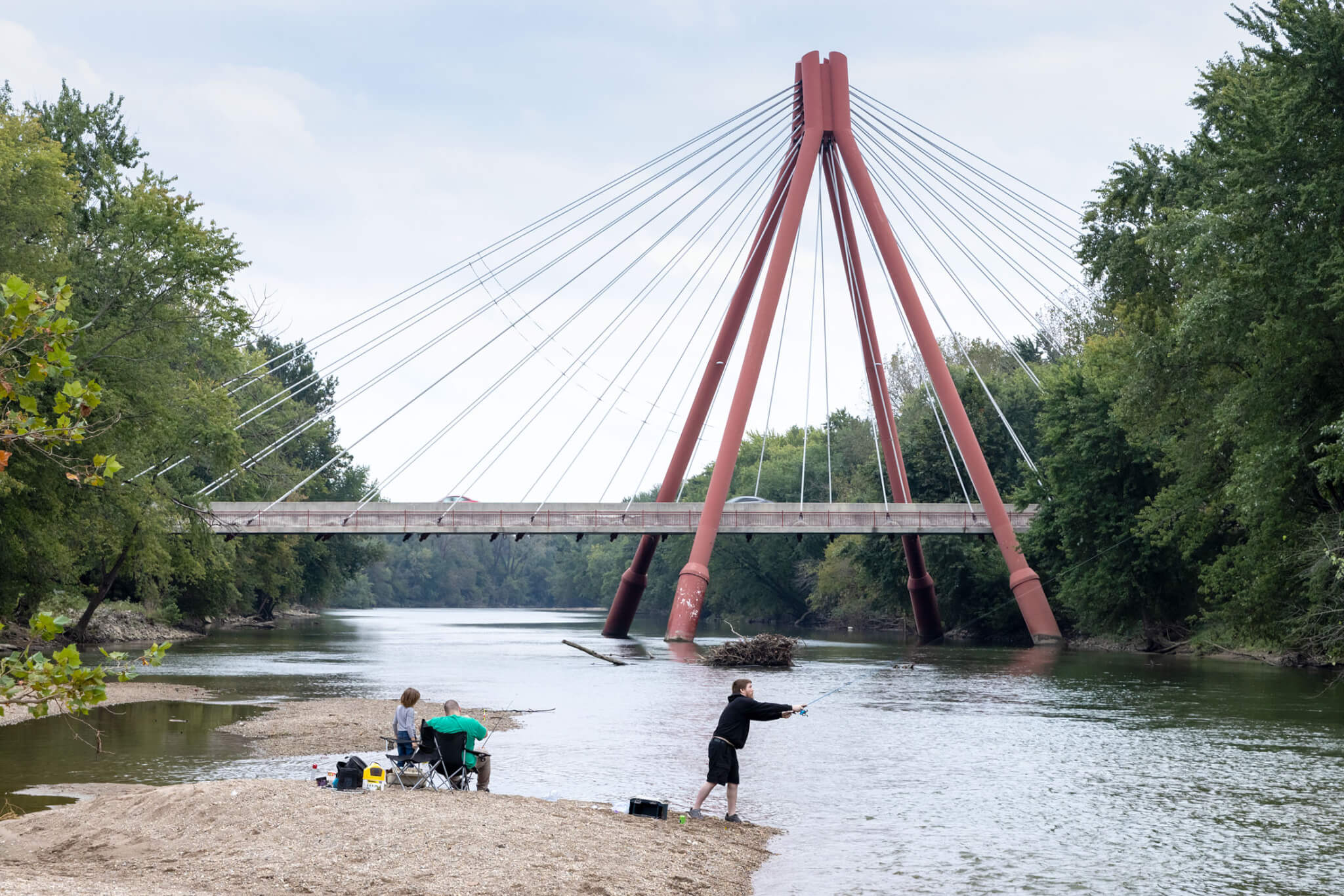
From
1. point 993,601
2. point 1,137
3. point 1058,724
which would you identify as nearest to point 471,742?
point 1058,724

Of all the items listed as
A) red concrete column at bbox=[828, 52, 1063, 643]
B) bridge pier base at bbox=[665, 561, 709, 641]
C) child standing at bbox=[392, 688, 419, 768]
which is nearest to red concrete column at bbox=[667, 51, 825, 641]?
bridge pier base at bbox=[665, 561, 709, 641]

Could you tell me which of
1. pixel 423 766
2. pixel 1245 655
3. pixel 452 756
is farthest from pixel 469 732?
pixel 1245 655

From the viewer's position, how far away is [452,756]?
15094 millimetres

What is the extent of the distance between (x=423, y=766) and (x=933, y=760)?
947cm

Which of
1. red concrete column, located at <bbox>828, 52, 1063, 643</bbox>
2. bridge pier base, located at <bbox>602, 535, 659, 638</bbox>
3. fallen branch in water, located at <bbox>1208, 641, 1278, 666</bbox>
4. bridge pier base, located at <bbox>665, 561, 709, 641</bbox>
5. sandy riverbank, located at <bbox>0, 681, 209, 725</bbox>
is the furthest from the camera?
bridge pier base, located at <bbox>602, 535, 659, 638</bbox>

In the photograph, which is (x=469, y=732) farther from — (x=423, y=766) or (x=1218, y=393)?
(x=1218, y=393)

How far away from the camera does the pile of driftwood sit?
41.9 meters

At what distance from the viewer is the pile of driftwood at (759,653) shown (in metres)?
41.9

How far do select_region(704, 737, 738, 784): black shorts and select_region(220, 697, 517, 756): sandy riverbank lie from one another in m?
7.33

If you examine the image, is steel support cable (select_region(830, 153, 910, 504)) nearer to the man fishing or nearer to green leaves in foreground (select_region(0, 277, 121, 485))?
the man fishing

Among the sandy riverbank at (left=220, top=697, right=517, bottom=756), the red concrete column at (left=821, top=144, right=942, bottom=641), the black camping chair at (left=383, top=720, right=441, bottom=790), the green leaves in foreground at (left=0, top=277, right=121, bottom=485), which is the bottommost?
the sandy riverbank at (left=220, top=697, right=517, bottom=756)

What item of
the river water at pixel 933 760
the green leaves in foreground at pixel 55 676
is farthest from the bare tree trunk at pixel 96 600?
the green leaves in foreground at pixel 55 676

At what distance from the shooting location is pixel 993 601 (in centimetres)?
6575

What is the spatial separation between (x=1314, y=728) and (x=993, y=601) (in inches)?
1638
